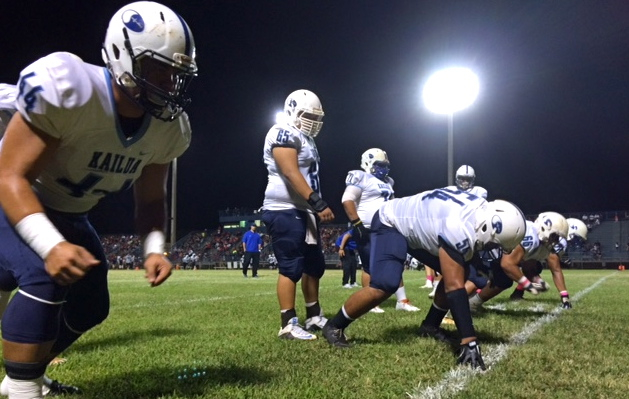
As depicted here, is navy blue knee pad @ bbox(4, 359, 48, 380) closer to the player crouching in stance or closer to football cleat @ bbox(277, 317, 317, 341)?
the player crouching in stance

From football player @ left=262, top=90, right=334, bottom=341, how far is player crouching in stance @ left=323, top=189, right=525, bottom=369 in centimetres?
50

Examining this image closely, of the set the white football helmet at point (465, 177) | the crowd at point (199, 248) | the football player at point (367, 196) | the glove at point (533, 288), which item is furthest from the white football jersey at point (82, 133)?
the crowd at point (199, 248)

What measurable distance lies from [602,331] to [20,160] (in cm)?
538

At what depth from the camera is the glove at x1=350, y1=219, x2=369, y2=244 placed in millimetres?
6122

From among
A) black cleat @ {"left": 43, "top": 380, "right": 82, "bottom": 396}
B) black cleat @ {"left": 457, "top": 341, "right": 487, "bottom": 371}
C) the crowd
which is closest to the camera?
black cleat @ {"left": 43, "top": 380, "right": 82, "bottom": 396}

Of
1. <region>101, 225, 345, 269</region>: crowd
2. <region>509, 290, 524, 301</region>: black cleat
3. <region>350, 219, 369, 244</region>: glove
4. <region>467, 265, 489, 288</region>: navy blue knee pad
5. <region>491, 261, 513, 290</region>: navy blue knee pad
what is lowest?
<region>101, 225, 345, 269</region>: crowd

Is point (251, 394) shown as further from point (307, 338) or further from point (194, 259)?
point (194, 259)

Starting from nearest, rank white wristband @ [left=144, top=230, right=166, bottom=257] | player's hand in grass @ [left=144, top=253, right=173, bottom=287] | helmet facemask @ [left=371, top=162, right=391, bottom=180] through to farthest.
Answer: player's hand in grass @ [left=144, top=253, right=173, bottom=287]
white wristband @ [left=144, top=230, right=166, bottom=257]
helmet facemask @ [left=371, top=162, right=391, bottom=180]

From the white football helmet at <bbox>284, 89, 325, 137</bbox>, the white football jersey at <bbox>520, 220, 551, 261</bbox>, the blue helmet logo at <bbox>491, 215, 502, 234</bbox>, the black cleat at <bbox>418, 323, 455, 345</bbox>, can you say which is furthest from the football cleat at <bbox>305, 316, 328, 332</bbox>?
the white football jersey at <bbox>520, 220, 551, 261</bbox>

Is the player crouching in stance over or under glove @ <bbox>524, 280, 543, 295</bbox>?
over

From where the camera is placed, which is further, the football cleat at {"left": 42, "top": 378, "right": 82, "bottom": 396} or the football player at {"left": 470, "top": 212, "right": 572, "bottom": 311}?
the football player at {"left": 470, "top": 212, "right": 572, "bottom": 311}

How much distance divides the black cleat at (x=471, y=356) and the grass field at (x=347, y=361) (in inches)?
3.2

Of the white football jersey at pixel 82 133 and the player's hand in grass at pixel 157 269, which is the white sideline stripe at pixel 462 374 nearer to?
the player's hand in grass at pixel 157 269

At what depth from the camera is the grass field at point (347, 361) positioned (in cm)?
294
